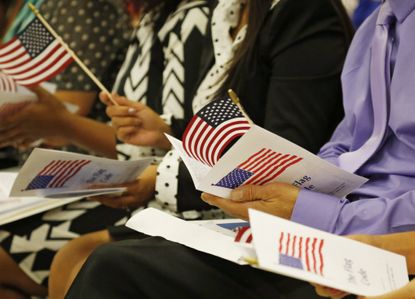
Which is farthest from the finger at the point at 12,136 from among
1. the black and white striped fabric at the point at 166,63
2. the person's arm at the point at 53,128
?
the black and white striped fabric at the point at 166,63

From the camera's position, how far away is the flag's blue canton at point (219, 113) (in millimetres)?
1007

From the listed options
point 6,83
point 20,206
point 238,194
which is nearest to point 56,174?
point 20,206

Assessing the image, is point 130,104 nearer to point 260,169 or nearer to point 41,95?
point 41,95

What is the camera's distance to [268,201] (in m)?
1.00

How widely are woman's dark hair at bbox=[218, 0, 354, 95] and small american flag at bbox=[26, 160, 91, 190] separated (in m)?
0.34

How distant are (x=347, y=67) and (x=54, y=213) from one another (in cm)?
75

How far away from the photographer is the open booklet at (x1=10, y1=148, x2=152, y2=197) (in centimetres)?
120

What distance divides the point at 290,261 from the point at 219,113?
1.16 feet

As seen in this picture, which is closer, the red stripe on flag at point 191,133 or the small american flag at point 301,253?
the small american flag at point 301,253

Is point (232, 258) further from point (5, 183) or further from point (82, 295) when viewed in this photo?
point (5, 183)

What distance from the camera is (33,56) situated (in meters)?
1.62

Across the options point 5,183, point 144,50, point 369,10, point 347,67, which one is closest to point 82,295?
point 347,67

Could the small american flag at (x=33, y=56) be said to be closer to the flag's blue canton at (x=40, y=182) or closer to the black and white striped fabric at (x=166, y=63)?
the black and white striped fabric at (x=166, y=63)

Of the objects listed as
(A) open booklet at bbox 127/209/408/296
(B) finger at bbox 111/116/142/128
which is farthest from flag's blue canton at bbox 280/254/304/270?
(B) finger at bbox 111/116/142/128
